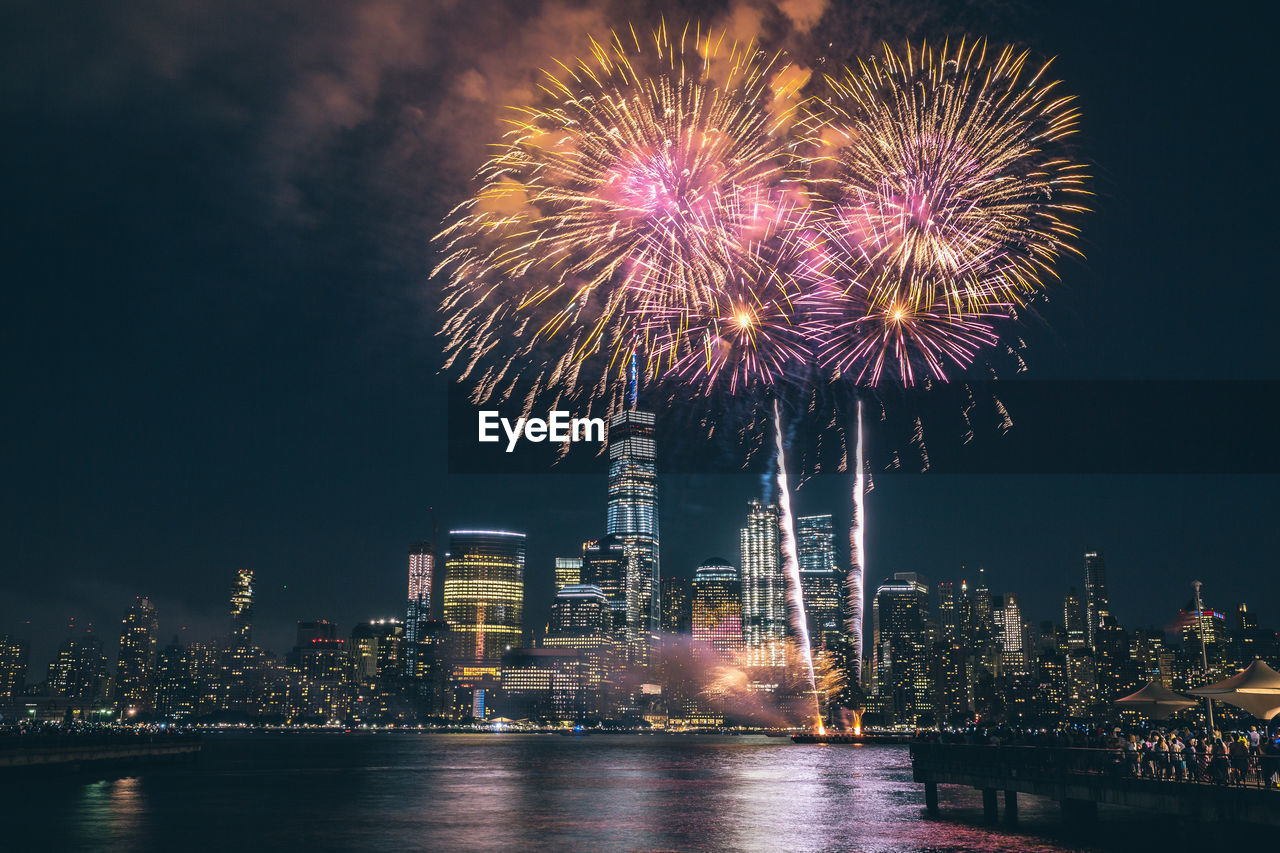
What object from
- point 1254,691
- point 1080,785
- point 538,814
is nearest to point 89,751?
point 538,814

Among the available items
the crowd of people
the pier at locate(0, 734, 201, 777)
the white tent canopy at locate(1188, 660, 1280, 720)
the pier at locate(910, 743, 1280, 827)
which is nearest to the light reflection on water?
the pier at locate(910, 743, 1280, 827)

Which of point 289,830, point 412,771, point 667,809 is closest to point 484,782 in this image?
point 412,771

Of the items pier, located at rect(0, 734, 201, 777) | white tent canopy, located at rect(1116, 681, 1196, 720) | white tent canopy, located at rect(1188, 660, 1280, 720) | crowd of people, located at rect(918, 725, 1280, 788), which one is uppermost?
white tent canopy, located at rect(1188, 660, 1280, 720)

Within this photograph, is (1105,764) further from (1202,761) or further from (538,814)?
(538,814)

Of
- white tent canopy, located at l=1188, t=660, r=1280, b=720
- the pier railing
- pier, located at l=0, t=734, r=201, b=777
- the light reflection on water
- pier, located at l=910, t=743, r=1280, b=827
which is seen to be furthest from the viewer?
pier, located at l=0, t=734, r=201, b=777

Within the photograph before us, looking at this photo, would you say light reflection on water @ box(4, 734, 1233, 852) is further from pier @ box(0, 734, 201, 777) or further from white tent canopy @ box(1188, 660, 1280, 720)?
white tent canopy @ box(1188, 660, 1280, 720)

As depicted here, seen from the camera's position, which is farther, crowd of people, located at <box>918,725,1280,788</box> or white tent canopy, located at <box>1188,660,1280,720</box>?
white tent canopy, located at <box>1188,660,1280,720</box>

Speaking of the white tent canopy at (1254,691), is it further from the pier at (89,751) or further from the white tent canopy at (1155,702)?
the pier at (89,751)
